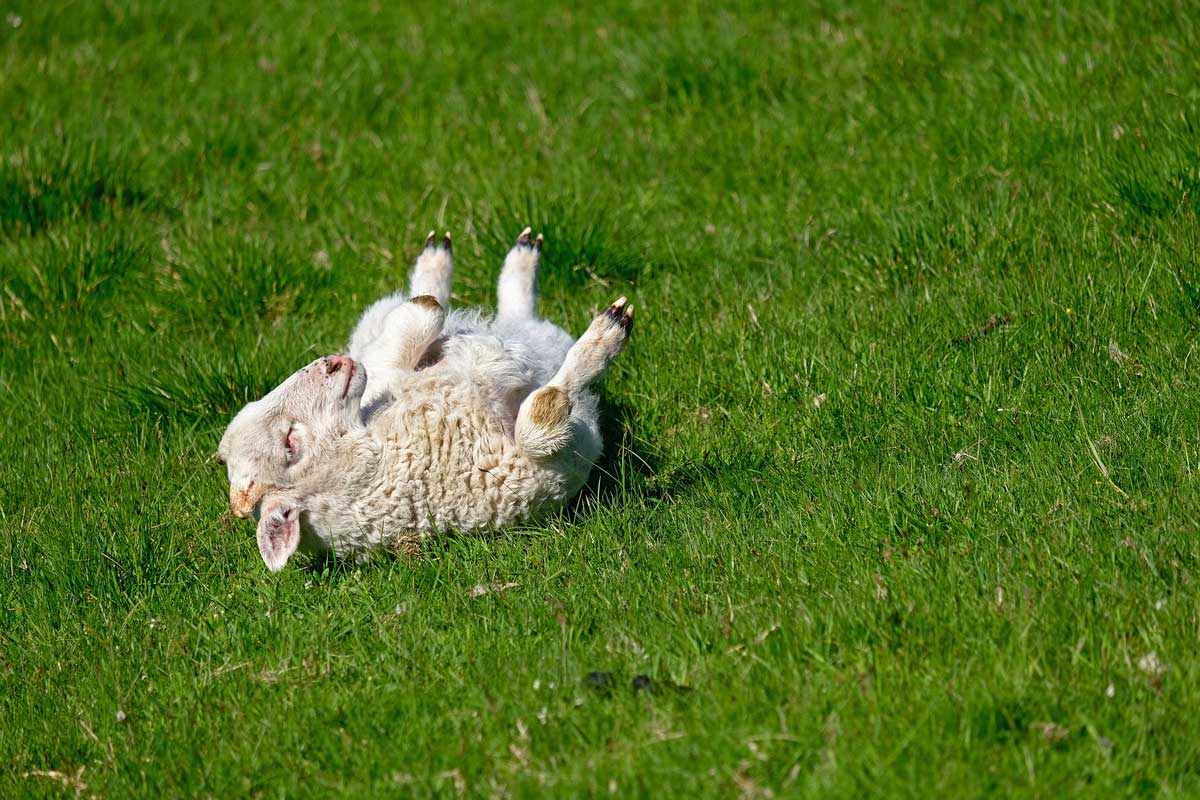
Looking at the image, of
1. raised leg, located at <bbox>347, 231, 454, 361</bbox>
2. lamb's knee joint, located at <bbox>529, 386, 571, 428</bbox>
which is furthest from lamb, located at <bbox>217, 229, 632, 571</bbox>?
raised leg, located at <bbox>347, 231, 454, 361</bbox>

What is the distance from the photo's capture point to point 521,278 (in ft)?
21.2

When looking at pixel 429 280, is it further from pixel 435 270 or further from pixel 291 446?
pixel 291 446

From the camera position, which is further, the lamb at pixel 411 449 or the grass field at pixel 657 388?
the lamb at pixel 411 449

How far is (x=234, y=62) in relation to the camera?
964 cm

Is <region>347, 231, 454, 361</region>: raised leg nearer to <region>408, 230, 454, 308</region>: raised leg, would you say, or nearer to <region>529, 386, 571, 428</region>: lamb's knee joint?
<region>408, 230, 454, 308</region>: raised leg

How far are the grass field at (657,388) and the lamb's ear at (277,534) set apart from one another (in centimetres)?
16

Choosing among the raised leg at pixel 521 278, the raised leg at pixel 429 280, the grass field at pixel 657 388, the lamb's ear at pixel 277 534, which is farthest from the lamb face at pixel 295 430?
the raised leg at pixel 521 278

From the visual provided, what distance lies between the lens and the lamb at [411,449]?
515cm

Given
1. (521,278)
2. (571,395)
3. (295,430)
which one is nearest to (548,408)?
(571,395)

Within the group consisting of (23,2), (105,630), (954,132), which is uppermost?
(23,2)

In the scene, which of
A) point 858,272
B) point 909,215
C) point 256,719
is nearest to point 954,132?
point 909,215

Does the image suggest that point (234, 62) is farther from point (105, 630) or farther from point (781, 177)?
point (105, 630)

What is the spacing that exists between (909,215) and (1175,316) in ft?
5.27

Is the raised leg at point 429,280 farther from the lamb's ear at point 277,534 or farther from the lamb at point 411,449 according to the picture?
the lamb's ear at point 277,534
